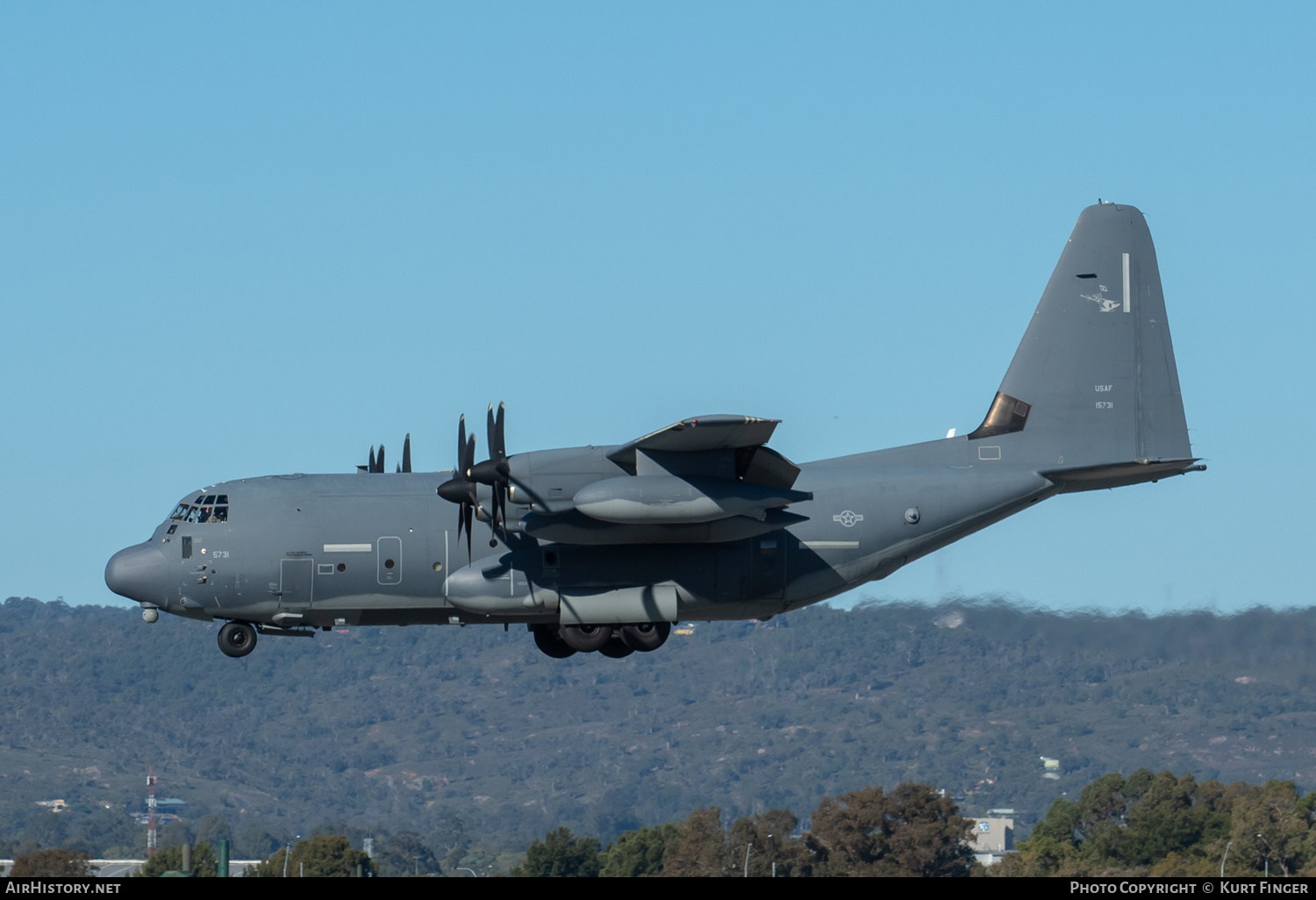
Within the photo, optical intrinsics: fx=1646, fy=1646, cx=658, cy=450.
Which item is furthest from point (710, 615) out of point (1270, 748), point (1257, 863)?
point (1270, 748)

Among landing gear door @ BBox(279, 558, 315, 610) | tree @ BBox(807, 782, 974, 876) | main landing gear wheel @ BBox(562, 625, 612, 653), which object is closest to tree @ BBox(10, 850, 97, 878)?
tree @ BBox(807, 782, 974, 876)

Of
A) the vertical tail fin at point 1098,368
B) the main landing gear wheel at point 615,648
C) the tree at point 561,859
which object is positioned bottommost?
the tree at point 561,859

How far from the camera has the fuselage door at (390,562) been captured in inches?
1233

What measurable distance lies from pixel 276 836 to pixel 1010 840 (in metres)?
86.6

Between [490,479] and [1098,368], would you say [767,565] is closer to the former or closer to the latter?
[490,479]

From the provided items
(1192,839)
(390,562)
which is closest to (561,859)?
(1192,839)

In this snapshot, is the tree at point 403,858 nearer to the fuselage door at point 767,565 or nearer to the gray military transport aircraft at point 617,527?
the gray military transport aircraft at point 617,527

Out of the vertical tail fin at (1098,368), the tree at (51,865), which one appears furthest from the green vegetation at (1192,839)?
the tree at (51,865)

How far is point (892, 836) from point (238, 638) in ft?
137

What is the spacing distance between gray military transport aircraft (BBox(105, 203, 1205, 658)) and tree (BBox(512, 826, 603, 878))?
173ft

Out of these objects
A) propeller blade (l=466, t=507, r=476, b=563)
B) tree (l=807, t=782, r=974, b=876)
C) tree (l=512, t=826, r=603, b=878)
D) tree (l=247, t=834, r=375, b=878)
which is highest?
propeller blade (l=466, t=507, r=476, b=563)

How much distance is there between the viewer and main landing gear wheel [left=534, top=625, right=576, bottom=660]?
33.6 metres

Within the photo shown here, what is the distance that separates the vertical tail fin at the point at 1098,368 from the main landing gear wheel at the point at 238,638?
49.0ft

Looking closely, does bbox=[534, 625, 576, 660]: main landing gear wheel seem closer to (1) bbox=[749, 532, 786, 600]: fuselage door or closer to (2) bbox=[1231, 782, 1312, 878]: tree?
(1) bbox=[749, 532, 786, 600]: fuselage door
